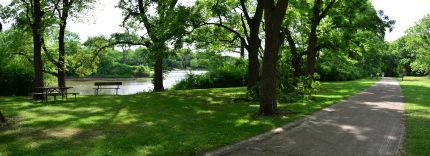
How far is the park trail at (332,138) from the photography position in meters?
8.11

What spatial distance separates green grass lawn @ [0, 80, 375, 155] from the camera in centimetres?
795

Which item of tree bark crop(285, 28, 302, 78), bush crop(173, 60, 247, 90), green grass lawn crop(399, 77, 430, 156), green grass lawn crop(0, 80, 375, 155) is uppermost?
tree bark crop(285, 28, 302, 78)

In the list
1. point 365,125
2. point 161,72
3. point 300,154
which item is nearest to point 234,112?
point 365,125

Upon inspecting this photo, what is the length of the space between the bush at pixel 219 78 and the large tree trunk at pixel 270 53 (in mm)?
19398

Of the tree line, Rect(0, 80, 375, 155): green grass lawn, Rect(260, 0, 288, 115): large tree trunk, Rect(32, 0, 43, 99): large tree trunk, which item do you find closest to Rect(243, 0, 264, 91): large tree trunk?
the tree line

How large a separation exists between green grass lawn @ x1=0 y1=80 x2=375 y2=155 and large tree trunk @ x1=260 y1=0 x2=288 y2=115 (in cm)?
58

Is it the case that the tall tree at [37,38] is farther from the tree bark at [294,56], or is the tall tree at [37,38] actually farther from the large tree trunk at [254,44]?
the tree bark at [294,56]

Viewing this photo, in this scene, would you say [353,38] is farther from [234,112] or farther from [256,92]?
[234,112]

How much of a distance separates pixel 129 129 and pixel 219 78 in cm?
2367

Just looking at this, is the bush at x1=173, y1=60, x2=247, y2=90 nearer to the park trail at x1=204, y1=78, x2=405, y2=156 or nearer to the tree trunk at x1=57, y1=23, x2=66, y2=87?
the tree trunk at x1=57, y1=23, x2=66, y2=87

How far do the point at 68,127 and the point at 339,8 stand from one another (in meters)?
22.1

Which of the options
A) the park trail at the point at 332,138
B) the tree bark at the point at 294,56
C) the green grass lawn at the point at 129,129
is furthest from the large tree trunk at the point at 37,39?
the tree bark at the point at 294,56

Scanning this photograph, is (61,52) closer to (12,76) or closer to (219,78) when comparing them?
(12,76)

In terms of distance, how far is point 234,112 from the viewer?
1416 centimetres
